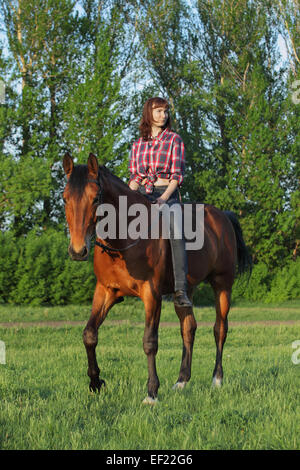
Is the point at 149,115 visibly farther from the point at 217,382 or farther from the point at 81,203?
the point at 217,382

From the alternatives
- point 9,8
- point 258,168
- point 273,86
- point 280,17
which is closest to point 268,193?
point 258,168

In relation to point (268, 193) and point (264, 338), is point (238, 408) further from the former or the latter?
point (268, 193)

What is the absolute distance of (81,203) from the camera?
423cm

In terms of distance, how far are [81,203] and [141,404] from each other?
2039 mm

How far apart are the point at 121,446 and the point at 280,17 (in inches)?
1088

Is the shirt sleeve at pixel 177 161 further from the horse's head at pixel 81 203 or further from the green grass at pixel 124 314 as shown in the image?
the green grass at pixel 124 314

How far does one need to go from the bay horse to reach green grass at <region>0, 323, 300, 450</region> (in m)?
0.37

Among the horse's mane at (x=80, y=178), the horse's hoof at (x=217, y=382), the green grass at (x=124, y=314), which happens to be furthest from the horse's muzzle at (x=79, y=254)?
the green grass at (x=124, y=314)

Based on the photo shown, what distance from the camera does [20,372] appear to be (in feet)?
22.2

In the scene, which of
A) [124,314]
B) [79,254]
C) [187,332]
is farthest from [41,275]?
[79,254]

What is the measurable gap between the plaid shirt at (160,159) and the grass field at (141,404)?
2.35 metres

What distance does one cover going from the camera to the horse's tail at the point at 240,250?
779 centimetres

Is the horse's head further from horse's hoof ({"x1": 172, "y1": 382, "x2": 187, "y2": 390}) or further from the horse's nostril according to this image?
horse's hoof ({"x1": 172, "y1": 382, "x2": 187, "y2": 390})

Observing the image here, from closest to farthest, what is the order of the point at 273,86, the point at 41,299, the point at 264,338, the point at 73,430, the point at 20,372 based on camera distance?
1. the point at 73,430
2. the point at 20,372
3. the point at 264,338
4. the point at 41,299
5. the point at 273,86
